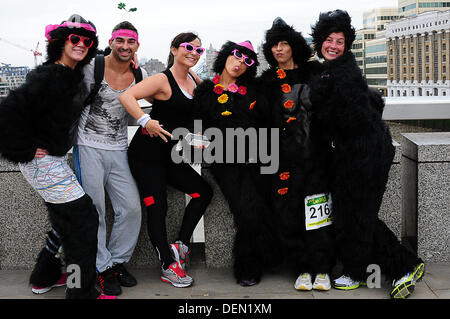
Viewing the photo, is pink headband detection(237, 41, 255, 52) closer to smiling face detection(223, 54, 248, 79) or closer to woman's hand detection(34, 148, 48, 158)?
smiling face detection(223, 54, 248, 79)

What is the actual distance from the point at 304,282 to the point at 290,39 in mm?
1904

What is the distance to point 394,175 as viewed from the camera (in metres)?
4.23

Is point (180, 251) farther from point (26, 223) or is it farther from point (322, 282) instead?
point (26, 223)

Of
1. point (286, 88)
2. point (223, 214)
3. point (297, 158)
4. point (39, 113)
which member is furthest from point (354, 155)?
point (39, 113)

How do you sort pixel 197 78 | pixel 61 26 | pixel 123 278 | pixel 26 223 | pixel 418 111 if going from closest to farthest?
pixel 61 26 → pixel 123 278 → pixel 197 78 → pixel 26 223 → pixel 418 111

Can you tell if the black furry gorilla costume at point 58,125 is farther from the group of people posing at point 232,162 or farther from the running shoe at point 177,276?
the running shoe at point 177,276

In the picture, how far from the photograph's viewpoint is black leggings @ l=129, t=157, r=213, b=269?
3.93 metres

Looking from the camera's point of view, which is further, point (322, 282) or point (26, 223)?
point (26, 223)

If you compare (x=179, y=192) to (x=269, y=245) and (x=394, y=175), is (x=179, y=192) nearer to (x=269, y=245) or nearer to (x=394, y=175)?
(x=269, y=245)

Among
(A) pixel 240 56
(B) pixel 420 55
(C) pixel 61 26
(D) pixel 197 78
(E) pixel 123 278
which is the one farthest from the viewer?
(B) pixel 420 55

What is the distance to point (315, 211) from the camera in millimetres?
3824

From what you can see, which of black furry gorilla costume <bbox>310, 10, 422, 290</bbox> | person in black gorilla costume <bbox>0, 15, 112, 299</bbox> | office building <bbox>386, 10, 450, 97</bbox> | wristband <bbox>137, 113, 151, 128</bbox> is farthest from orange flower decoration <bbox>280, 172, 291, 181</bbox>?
office building <bbox>386, 10, 450, 97</bbox>

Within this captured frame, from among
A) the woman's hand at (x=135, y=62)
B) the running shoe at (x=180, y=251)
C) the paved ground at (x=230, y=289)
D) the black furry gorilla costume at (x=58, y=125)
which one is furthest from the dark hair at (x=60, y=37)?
the paved ground at (x=230, y=289)

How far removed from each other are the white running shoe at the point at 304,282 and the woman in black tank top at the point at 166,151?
34.2 inches
